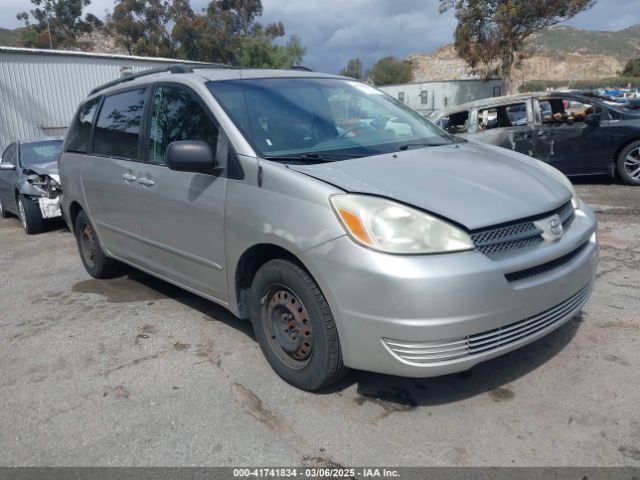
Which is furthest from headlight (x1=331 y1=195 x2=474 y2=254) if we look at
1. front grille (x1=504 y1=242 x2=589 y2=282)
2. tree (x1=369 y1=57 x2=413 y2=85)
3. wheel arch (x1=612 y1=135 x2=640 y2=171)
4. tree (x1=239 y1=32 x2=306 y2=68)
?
tree (x1=369 y1=57 x2=413 y2=85)

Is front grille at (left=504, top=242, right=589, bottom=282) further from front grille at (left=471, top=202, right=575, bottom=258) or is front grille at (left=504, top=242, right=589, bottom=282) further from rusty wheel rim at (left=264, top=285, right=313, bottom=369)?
rusty wheel rim at (left=264, top=285, right=313, bottom=369)

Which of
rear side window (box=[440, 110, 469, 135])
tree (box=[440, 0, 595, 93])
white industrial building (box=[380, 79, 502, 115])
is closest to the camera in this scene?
rear side window (box=[440, 110, 469, 135])

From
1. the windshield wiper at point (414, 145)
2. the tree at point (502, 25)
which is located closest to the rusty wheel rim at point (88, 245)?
the windshield wiper at point (414, 145)

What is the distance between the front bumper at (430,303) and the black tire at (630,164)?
7.18m

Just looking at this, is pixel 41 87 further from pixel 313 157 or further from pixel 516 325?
pixel 516 325

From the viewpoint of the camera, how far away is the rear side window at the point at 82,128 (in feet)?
17.5

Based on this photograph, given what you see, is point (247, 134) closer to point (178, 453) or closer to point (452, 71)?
point (178, 453)

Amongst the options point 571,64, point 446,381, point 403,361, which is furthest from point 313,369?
point 571,64

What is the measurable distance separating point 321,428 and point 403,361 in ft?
1.84

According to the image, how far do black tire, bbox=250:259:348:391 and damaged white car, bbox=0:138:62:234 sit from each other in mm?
6244

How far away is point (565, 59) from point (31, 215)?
342 ft

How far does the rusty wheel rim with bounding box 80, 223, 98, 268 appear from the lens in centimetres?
551

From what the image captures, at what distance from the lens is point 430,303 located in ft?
8.54

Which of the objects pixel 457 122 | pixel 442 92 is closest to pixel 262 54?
pixel 442 92
